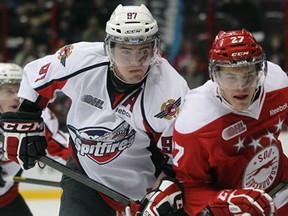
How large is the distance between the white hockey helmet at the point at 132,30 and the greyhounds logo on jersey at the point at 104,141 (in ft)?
0.93

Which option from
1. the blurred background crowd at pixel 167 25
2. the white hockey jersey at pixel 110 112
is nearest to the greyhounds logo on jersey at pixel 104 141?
the white hockey jersey at pixel 110 112

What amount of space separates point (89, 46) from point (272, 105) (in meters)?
0.78

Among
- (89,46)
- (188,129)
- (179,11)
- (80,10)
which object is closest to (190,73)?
(179,11)

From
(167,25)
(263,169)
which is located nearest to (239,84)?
(263,169)

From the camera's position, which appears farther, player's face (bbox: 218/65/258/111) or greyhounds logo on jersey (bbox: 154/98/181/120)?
greyhounds logo on jersey (bbox: 154/98/181/120)

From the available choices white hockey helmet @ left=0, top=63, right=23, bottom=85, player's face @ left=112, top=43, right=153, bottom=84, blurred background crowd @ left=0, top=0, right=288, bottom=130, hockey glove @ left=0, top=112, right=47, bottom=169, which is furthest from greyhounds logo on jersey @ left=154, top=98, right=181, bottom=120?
blurred background crowd @ left=0, top=0, right=288, bottom=130

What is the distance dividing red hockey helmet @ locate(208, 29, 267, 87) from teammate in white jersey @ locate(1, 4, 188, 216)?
0.26 meters

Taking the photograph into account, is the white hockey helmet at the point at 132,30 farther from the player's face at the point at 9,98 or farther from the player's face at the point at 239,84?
the player's face at the point at 9,98

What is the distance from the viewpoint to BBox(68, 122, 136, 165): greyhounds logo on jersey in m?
3.14

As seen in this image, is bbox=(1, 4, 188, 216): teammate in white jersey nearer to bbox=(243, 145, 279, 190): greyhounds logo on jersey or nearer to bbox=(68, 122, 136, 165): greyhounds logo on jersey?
bbox=(68, 122, 136, 165): greyhounds logo on jersey

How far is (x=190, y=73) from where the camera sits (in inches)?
227

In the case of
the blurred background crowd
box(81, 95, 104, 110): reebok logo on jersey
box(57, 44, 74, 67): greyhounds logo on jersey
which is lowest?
the blurred background crowd

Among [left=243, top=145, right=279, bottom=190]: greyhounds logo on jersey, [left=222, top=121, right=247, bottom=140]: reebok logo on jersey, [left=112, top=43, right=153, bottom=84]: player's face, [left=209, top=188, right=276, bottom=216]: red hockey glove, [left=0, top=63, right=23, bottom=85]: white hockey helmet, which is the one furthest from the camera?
[left=0, top=63, right=23, bottom=85]: white hockey helmet

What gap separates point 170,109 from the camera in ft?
9.71
